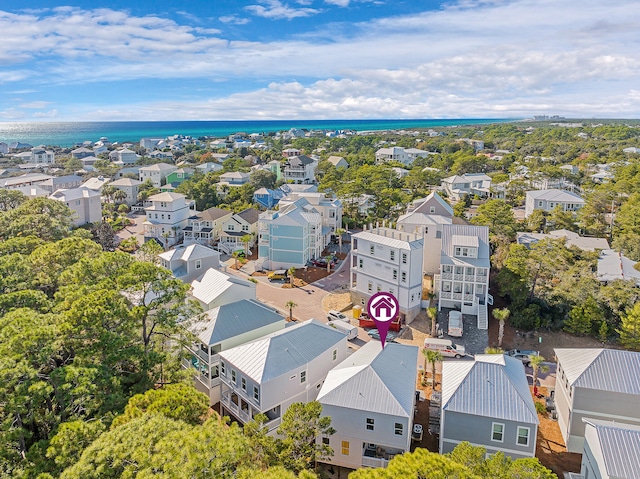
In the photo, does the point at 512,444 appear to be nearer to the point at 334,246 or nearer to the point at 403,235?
the point at 403,235

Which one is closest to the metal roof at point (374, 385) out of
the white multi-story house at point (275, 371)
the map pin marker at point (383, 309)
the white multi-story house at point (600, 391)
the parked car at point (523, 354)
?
the white multi-story house at point (275, 371)

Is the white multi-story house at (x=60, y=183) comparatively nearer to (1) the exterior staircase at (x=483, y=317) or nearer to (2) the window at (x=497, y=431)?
(1) the exterior staircase at (x=483, y=317)

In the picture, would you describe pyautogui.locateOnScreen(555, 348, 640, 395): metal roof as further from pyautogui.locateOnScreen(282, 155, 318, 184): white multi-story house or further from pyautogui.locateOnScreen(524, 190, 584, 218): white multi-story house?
pyautogui.locateOnScreen(282, 155, 318, 184): white multi-story house

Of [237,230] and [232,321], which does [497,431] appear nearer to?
[232,321]

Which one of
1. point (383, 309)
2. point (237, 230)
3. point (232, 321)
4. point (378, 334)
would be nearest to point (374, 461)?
point (232, 321)

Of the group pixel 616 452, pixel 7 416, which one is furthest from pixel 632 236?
pixel 7 416
